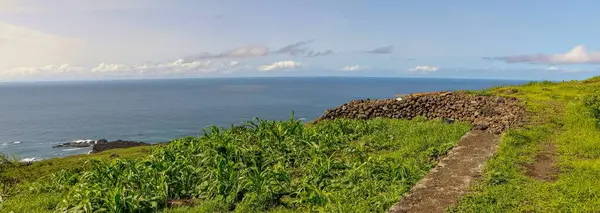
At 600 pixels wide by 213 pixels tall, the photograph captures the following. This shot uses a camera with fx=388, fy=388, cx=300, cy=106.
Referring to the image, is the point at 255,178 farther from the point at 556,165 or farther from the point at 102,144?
the point at 102,144

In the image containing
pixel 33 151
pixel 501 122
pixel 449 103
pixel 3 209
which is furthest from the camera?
pixel 33 151

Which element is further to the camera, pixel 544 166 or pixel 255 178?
pixel 544 166

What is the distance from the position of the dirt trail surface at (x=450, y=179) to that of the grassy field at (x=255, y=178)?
18.8 inches

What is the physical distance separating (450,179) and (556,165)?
399 cm

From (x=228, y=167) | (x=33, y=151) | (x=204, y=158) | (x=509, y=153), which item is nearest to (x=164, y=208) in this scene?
(x=228, y=167)

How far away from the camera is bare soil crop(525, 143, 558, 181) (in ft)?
35.1

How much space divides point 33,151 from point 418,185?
7807 cm

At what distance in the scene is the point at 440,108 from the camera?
24.4m

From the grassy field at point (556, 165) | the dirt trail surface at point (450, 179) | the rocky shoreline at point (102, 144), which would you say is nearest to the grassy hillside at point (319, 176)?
the grassy field at point (556, 165)

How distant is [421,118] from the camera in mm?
22438

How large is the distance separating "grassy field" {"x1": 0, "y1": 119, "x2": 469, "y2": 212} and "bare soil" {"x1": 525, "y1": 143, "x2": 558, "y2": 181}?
2878mm

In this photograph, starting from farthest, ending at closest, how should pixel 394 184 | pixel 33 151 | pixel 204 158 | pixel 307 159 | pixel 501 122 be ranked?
pixel 33 151 → pixel 501 122 → pixel 307 159 → pixel 204 158 → pixel 394 184

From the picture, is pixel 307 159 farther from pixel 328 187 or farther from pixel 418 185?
pixel 418 185

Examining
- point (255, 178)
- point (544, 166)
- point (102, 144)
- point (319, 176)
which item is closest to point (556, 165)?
point (544, 166)
